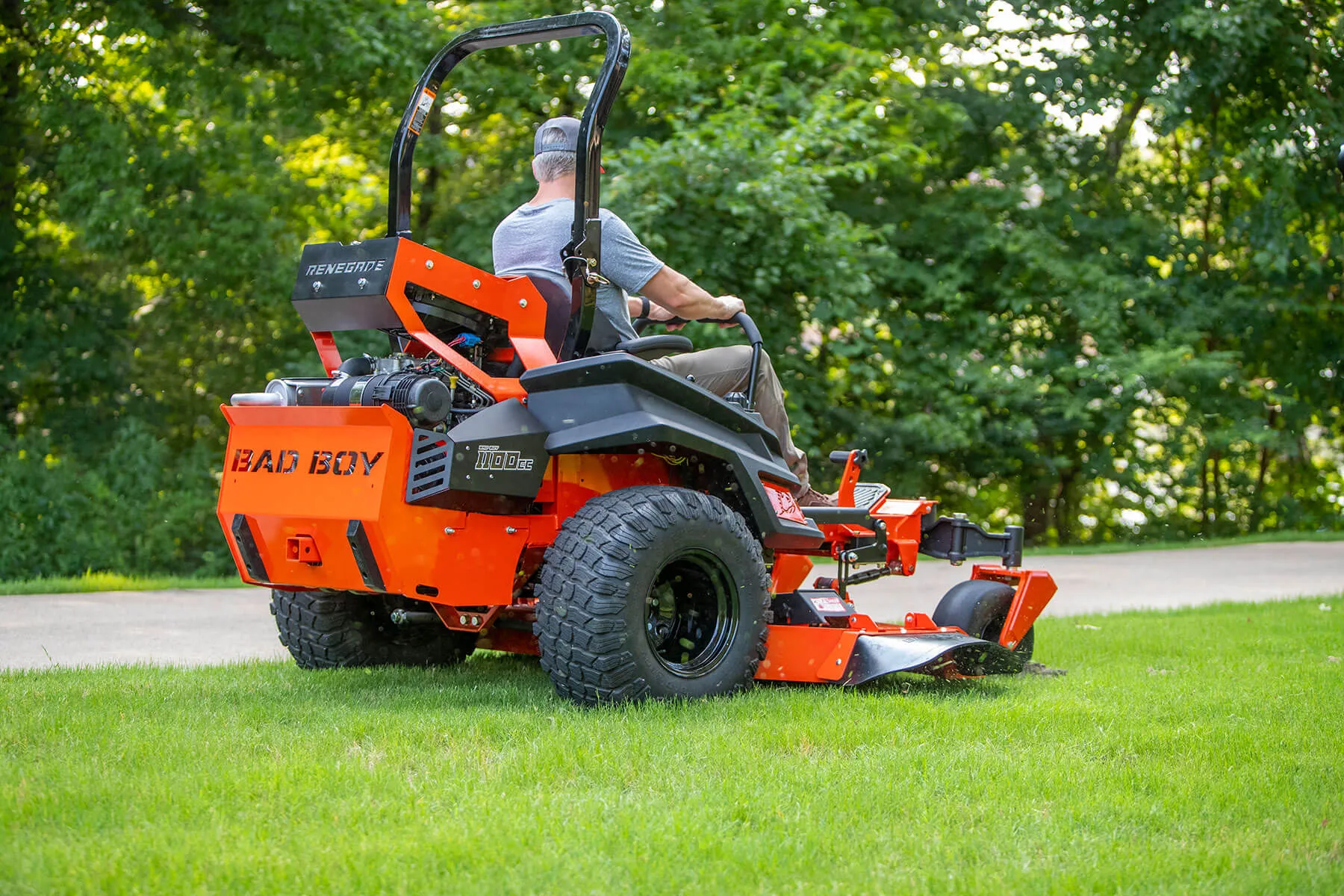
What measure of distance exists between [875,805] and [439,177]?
10726 mm

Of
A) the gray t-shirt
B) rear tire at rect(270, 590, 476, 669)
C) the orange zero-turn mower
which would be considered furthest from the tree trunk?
the gray t-shirt

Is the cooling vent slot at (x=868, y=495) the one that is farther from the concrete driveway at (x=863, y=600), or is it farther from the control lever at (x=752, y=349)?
the concrete driveway at (x=863, y=600)

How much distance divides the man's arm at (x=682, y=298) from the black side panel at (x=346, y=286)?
38.0 inches

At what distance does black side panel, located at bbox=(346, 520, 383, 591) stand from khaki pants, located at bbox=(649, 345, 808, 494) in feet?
4.16

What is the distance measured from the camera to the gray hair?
486 centimetres

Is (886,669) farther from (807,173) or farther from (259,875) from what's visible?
(807,173)

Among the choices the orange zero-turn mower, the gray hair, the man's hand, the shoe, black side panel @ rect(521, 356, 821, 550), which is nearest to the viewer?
the orange zero-turn mower

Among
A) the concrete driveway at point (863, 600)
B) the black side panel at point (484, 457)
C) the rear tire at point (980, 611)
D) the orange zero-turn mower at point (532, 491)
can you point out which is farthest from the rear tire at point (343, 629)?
the rear tire at point (980, 611)

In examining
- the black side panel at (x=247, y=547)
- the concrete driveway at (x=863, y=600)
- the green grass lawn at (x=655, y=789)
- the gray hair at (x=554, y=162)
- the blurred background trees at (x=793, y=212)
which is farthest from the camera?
the blurred background trees at (x=793, y=212)

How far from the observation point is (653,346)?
15.3 feet

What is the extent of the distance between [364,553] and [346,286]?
82 cm

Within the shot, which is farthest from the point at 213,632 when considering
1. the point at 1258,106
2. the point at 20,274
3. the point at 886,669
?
the point at 1258,106

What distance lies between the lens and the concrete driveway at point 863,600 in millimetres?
5805

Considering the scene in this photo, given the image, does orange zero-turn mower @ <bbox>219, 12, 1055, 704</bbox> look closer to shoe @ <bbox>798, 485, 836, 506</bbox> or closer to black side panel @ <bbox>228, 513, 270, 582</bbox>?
black side panel @ <bbox>228, 513, 270, 582</bbox>
